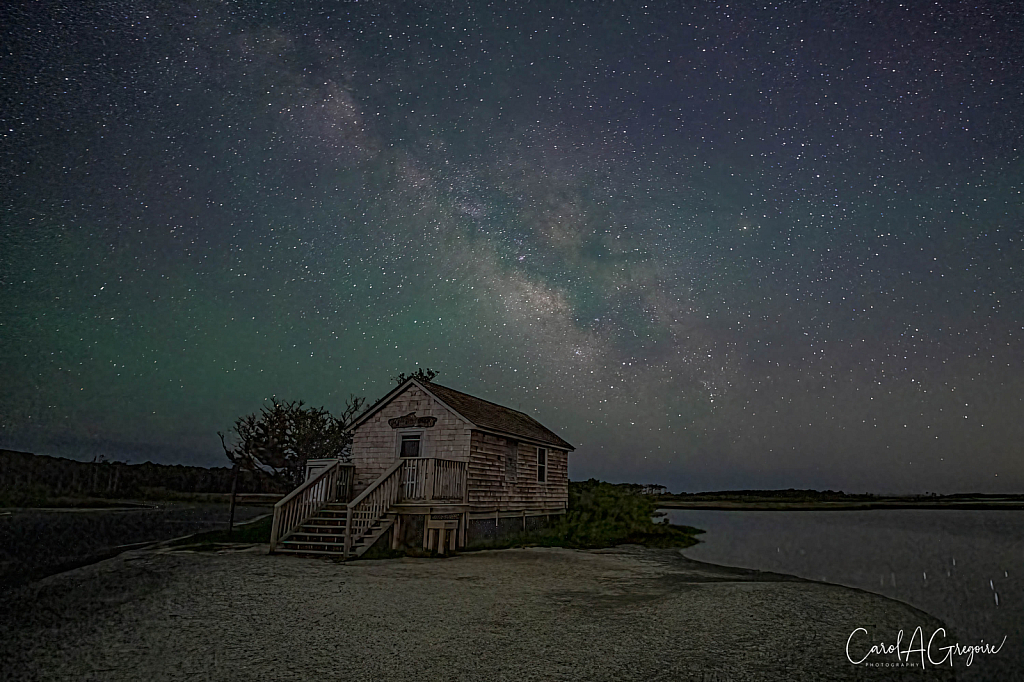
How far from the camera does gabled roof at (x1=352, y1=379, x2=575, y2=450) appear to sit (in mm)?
22000

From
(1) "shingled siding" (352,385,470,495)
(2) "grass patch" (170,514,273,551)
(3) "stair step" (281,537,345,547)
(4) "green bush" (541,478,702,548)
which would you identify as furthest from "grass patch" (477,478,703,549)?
(2) "grass patch" (170,514,273,551)

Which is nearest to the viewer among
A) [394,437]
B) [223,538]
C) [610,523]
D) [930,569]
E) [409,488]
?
[930,569]

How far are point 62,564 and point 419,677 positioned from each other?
501 inches

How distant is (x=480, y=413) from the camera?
2377cm

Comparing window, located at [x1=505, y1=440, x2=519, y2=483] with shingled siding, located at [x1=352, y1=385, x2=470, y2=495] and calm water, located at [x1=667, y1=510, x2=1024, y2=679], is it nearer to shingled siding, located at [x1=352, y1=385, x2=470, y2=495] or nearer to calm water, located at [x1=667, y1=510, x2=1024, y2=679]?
shingled siding, located at [x1=352, y1=385, x2=470, y2=495]

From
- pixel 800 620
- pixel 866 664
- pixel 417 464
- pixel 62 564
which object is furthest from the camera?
pixel 417 464

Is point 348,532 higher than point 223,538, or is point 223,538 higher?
point 348,532

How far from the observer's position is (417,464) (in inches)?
766

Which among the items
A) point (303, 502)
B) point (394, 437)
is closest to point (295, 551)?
point (303, 502)

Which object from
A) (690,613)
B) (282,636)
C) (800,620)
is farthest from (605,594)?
(282,636)

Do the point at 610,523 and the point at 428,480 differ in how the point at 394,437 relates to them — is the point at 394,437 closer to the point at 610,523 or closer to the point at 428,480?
the point at 428,480

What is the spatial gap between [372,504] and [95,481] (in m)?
43.5

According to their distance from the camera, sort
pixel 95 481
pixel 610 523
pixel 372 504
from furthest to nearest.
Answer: pixel 95 481
pixel 610 523
pixel 372 504

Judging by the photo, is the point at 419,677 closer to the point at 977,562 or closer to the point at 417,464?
the point at 417,464
